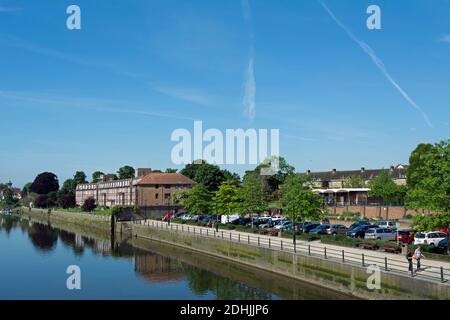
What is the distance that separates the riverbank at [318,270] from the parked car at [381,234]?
1051 cm

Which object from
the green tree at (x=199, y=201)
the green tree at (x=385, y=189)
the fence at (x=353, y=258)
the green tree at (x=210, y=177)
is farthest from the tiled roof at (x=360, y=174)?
the fence at (x=353, y=258)

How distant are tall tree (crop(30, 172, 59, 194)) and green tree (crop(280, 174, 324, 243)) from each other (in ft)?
488

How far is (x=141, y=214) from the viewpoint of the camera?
304ft

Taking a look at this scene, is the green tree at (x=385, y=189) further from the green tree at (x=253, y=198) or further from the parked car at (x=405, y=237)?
the parked car at (x=405, y=237)

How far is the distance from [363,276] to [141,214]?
7050cm

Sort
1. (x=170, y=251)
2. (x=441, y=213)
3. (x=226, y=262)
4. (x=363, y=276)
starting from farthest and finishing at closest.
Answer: (x=170, y=251) → (x=226, y=262) → (x=441, y=213) → (x=363, y=276)

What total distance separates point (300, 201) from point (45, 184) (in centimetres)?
15180

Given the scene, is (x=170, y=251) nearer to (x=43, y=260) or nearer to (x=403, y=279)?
(x=43, y=260)

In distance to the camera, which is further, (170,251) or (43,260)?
(170,251)

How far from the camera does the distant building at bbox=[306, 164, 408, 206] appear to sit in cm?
9462

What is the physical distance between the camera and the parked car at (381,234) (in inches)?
1671

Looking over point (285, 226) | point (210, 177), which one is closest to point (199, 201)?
point (285, 226)

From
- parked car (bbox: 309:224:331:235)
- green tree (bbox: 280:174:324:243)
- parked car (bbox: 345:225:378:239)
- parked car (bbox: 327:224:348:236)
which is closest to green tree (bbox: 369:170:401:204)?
parked car (bbox: 327:224:348:236)
